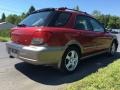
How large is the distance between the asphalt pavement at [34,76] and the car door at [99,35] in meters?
0.66

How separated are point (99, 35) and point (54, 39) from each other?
99.1 inches

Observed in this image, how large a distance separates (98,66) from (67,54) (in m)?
1.66

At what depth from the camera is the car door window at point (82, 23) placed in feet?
22.7

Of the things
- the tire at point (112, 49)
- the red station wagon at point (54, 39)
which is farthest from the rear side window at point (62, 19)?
the tire at point (112, 49)

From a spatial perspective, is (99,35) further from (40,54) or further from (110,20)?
(110,20)

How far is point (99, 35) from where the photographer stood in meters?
8.00

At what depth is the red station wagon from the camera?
19.0ft

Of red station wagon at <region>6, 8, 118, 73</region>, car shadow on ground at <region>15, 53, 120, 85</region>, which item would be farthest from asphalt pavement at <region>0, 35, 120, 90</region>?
red station wagon at <region>6, 8, 118, 73</region>

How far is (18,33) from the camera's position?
643 cm

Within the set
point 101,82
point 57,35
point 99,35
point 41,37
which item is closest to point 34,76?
point 41,37

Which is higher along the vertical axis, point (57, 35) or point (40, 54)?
point (57, 35)

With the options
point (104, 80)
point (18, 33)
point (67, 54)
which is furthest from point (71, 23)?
point (104, 80)

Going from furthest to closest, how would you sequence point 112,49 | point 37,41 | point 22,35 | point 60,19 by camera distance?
point 112,49, point 60,19, point 22,35, point 37,41

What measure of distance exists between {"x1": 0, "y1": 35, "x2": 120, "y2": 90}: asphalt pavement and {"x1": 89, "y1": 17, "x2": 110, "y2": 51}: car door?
66 cm
